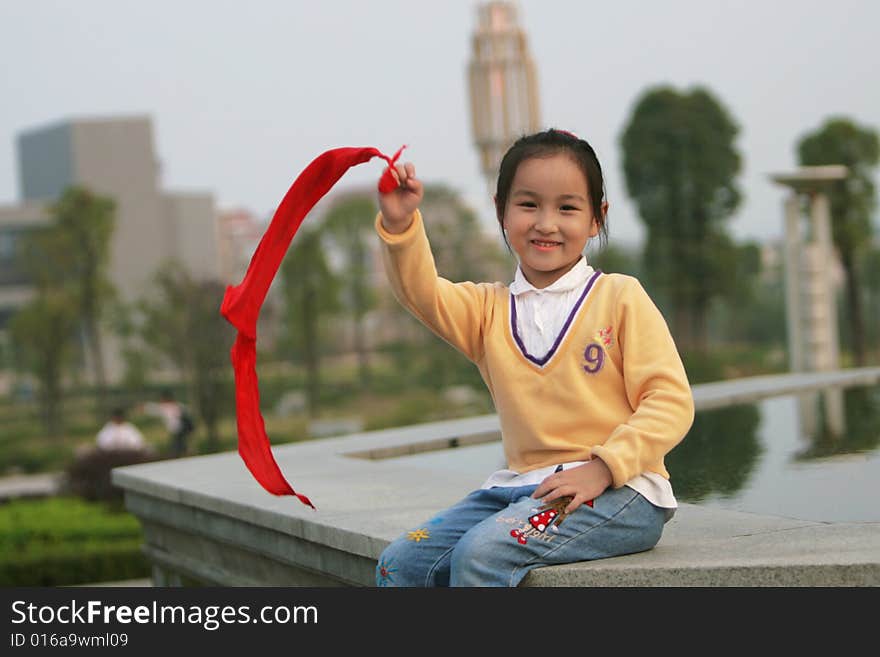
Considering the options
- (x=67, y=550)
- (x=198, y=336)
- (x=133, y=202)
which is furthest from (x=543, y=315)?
(x=133, y=202)

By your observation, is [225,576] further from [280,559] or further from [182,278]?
[182,278]

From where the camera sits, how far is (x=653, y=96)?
19.5 m

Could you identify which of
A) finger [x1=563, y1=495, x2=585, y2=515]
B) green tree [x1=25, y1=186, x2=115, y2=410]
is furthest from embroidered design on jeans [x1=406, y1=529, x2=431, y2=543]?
green tree [x1=25, y1=186, x2=115, y2=410]

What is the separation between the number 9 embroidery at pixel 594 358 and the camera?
2.37m

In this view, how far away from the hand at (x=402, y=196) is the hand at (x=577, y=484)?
0.60 metres

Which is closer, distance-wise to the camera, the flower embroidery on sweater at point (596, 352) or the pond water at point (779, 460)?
the flower embroidery on sweater at point (596, 352)

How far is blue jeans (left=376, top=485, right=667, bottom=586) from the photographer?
7.30 ft

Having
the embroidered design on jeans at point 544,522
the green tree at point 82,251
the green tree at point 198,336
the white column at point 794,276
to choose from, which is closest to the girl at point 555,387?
the embroidered design on jeans at point 544,522

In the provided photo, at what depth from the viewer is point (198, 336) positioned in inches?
670

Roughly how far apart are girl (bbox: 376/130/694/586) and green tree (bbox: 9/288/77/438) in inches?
725

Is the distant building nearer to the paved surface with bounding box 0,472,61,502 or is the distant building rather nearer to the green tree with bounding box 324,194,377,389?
the green tree with bounding box 324,194,377,389

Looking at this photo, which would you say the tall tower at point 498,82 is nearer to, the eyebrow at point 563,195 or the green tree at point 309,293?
the green tree at point 309,293

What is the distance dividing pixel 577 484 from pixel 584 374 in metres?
0.24

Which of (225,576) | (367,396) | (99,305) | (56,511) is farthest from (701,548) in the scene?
(367,396)
